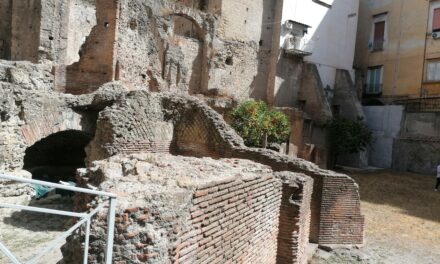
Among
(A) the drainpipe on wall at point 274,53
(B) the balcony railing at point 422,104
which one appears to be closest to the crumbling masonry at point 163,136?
(A) the drainpipe on wall at point 274,53

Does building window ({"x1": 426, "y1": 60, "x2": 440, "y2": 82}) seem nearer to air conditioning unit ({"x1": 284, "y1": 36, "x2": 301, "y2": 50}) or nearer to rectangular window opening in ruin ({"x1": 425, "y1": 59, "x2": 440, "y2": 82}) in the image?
rectangular window opening in ruin ({"x1": 425, "y1": 59, "x2": 440, "y2": 82})

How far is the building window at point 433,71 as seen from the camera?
21297mm

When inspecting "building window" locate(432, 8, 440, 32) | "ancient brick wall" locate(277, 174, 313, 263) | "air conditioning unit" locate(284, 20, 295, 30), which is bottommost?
"ancient brick wall" locate(277, 174, 313, 263)

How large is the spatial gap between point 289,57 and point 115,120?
16755 millimetres

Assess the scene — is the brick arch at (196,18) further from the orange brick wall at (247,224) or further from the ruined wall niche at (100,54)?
the orange brick wall at (247,224)

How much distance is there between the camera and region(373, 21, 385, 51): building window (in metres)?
24.5

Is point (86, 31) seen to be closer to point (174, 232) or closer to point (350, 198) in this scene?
point (350, 198)

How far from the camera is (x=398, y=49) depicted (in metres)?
23.5

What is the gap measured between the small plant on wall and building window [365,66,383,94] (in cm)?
1168

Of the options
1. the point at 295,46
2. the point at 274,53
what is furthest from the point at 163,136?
the point at 295,46

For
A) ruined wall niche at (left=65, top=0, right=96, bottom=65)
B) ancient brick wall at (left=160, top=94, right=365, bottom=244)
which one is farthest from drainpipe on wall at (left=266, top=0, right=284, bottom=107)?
ancient brick wall at (left=160, top=94, right=365, bottom=244)

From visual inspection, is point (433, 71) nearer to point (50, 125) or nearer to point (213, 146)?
point (213, 146)

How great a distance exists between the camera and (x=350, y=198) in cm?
833

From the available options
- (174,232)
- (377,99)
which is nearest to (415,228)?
(174,232)
